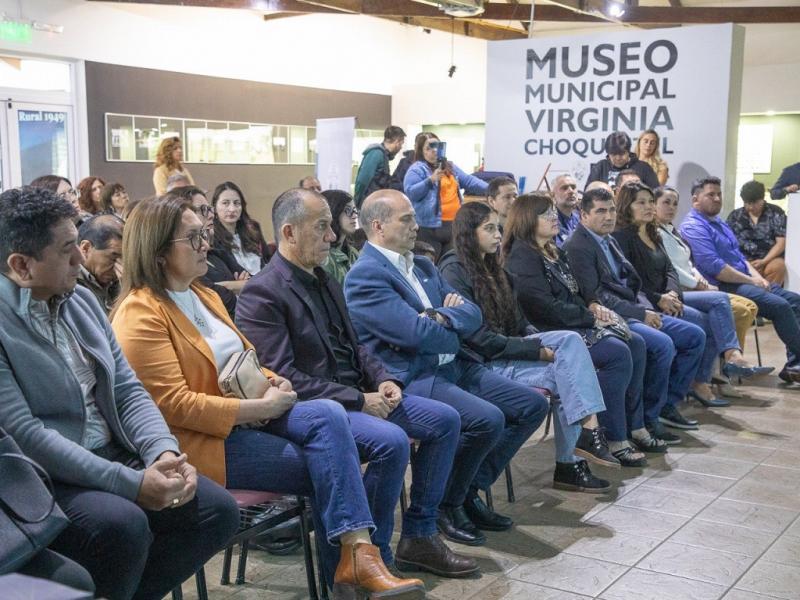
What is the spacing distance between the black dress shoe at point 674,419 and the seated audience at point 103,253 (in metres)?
3.19

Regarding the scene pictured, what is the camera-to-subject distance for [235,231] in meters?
5.04

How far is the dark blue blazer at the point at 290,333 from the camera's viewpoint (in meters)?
2.87

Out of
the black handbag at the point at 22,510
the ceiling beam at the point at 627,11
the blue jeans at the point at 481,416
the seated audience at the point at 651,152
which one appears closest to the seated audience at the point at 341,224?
the blue jeans at the point at 481,416

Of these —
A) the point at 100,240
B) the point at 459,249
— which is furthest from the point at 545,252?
the point at 100,240

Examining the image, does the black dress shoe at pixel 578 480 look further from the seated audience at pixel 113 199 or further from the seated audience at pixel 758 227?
the seated audience at pixel 758 227

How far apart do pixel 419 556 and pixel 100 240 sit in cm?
153

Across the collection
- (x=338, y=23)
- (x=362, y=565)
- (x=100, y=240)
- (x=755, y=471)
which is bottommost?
(x=755, y=471)

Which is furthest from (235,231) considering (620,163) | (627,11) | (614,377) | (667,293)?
(627,11)

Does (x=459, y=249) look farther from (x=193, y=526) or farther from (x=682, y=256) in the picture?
(x=682, y=256)

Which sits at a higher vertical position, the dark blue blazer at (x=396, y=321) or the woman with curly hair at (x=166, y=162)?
the woman with curly hair at (x=166, y=162)

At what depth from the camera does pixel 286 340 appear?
2893 millimetres

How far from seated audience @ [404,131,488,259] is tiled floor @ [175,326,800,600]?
306 centimetres

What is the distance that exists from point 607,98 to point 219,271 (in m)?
4.66

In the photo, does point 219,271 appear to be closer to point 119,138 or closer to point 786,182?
point 786,182
